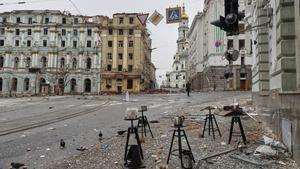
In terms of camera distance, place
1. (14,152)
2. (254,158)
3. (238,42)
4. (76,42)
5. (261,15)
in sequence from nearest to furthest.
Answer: (254,158), (14,152), (261,15), (238,42), (76,42)

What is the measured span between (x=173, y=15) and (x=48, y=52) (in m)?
51.4

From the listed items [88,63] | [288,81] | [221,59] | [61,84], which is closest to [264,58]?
[288,81]

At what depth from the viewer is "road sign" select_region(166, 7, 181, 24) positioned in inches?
660

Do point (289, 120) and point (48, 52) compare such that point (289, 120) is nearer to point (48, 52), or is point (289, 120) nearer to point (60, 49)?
point (60, 49)

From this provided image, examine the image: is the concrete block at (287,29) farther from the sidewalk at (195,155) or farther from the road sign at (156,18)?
the road sign at (156,18)

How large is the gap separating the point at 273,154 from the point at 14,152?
21.1 ft

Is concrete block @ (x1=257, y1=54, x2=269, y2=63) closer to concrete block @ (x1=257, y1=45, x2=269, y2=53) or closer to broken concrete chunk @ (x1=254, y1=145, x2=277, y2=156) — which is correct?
concrete block @ (x1=257, y1=45, x2=269, y2=53)

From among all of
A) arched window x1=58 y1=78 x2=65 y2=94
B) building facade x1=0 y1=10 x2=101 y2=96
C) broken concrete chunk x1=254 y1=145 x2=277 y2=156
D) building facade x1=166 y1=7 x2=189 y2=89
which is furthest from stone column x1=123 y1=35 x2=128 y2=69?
building facade x1=166 y1=7 x2=189 y2=89

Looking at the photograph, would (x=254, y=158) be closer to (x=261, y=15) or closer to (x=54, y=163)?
(x=54, y=163)

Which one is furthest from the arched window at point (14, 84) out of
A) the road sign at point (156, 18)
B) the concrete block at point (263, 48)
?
the concrete block at point (263, 48)

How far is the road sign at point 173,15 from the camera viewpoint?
55.0 ft

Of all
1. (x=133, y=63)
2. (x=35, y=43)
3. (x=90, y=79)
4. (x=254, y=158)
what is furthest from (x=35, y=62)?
(x=254, y=158)

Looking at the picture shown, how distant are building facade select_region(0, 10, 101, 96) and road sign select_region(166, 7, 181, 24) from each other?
147 ft

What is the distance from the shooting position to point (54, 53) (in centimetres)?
6103
